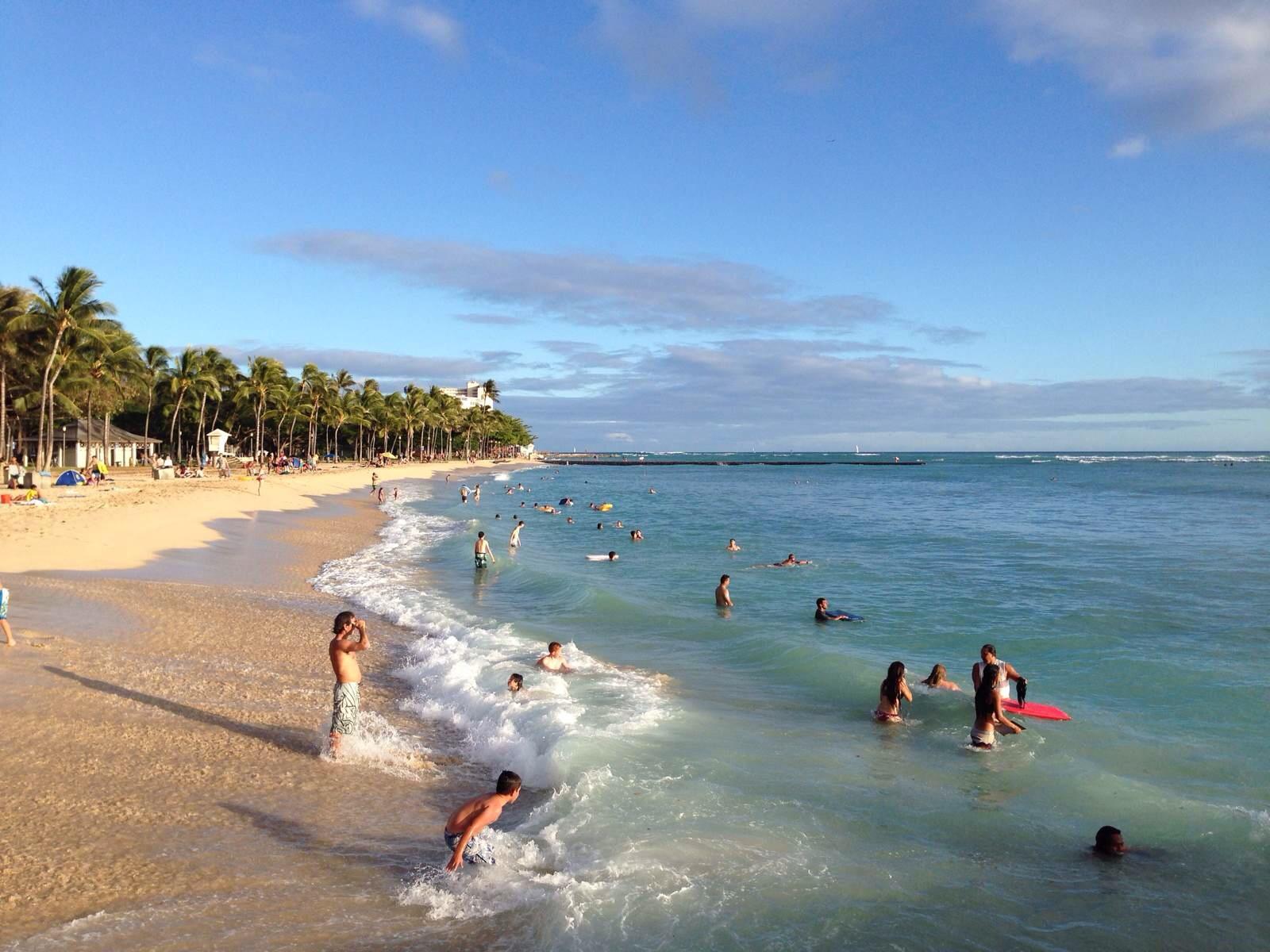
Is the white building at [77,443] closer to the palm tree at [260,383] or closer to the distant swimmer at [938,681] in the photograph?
the palm tree at [260,383]

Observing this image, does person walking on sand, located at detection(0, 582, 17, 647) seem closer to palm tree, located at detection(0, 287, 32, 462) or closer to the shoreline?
the shoreline

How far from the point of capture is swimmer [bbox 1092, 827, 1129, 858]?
22.5 feet

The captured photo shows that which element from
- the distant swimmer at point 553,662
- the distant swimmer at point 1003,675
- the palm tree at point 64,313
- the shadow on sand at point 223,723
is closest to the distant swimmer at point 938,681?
the distant swimmer at point 1003,675

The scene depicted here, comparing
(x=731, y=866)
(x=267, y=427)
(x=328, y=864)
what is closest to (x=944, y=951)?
(x=731, y=866)

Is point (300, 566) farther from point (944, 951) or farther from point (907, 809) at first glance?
point (944, 951)

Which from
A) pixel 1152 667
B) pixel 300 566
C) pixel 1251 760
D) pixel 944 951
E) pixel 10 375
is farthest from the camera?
pixel 10 375

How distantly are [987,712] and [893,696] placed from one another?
124 centimetres

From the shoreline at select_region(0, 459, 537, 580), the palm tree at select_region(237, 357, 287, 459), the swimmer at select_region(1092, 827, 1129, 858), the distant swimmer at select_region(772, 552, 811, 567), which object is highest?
the palm tree at select_region(237, 357, 287, 459)

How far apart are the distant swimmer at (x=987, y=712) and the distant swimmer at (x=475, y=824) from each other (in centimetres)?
602

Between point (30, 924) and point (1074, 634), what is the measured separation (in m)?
16.3

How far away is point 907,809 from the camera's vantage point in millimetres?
7707

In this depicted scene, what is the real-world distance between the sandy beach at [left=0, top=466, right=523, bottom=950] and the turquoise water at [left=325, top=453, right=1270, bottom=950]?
0.78 metres

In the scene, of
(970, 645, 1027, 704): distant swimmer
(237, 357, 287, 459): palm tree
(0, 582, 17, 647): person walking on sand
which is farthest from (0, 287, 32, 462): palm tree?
(970, 645, 1027, 704): distant swimmer

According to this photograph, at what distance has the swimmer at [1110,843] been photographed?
6.85 meters
